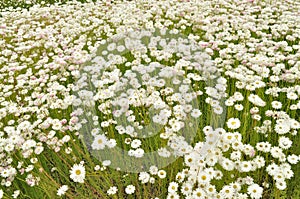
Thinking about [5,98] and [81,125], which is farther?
[5,98]

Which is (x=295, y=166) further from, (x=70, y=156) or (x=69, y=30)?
(x=69, y=30)

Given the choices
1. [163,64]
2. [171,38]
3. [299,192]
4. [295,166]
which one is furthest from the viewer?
[171,38]

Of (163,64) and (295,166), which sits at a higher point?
(163,64)

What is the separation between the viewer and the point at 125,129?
11.7 feet

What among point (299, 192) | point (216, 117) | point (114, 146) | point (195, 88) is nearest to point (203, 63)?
point (195, 88)

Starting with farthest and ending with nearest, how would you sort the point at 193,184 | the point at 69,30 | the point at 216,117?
the point at 69,30 → the point at 216,117 → the point at 193,184

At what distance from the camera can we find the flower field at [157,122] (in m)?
2.84

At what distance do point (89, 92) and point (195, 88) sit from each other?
1357 millimetres

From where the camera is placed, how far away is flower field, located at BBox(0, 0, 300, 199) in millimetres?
2840

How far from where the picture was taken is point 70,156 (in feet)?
11.7

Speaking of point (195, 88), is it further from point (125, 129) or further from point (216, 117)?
point (125, 129)

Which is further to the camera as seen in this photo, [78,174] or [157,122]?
[157,122]

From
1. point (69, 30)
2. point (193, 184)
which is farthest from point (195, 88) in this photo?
point (69, 30)

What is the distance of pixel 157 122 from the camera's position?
10.9 ft
